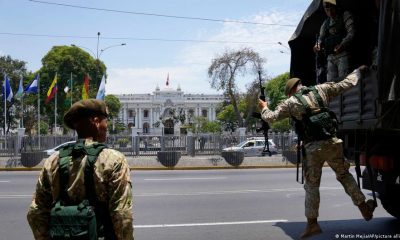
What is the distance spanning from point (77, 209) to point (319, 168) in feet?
10.6

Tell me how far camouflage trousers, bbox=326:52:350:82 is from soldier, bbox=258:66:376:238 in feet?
1.71

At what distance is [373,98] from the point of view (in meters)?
4.46

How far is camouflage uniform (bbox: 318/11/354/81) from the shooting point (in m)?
5.46

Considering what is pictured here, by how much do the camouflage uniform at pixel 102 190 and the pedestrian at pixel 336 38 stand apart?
344 cm

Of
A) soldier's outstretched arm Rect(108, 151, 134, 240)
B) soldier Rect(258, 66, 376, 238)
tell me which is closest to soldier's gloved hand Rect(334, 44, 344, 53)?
soldier Rect(258, 66, 376, 238)

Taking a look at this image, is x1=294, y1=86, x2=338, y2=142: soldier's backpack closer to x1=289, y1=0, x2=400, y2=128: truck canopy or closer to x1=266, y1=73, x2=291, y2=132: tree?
x1=289, y1=0, x2=400, y2=128: truck canopy

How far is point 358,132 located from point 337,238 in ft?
4.92

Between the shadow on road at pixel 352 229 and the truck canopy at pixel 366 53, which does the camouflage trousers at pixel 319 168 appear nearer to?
the truck canopy at pixel 366 53

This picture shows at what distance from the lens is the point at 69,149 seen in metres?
2.77

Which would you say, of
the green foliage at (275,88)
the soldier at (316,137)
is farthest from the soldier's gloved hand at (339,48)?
the green foliage at (275,88)

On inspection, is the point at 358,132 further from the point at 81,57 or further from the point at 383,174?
the point at 81,57

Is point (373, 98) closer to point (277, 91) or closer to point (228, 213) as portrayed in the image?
point (228, 213)

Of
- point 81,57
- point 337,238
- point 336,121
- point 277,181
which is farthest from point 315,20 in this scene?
point 81,57

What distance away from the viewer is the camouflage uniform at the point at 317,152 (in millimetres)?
4926
